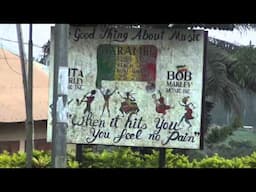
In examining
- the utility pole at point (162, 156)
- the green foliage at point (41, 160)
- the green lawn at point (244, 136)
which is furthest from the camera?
the green lawn at point (244, 136)

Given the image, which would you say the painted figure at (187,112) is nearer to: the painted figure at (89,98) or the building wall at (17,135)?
the painted figure at (89,98)

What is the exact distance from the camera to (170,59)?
25.5 ft

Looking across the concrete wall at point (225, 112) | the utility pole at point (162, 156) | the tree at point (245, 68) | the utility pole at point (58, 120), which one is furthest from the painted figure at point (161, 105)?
the concrete wall at point (225, 112)

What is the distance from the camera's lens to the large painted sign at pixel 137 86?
25.4ft

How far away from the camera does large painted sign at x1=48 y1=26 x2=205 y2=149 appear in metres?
7.73

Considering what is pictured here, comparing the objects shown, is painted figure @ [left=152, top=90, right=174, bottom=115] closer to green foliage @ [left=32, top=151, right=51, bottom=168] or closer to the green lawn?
green foliage @ [left=32, top=151, right=51, bottom=168]

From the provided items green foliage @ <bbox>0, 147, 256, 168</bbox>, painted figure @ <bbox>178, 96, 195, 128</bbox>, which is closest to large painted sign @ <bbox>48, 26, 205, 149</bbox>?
painted figure @ <bbox>178, 96, 195, 128</bbox>

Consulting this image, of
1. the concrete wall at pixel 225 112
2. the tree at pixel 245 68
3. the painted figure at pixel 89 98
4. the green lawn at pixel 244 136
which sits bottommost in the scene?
the green lawn at pixel 244 136

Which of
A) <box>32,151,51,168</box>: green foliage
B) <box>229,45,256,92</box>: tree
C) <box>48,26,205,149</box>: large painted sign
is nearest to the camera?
<box>48,26,205,149</box>: large painted sign

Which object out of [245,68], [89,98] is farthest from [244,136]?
[89,98]

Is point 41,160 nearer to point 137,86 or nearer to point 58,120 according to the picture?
point 137,86

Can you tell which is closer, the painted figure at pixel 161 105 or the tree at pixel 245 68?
the painted figure at pixel 161 105
